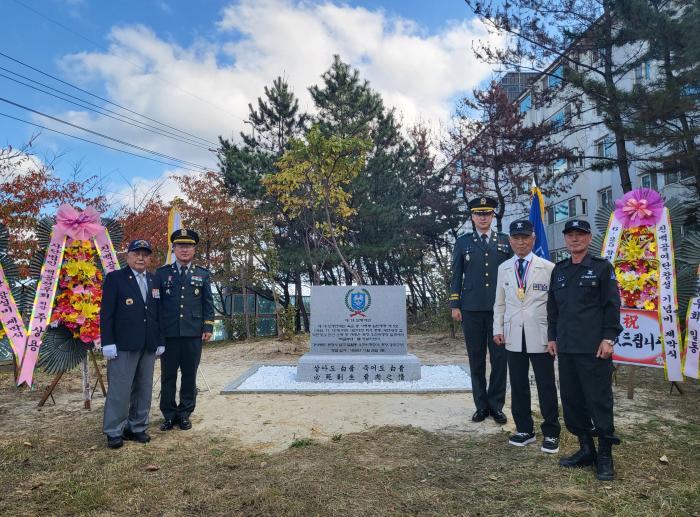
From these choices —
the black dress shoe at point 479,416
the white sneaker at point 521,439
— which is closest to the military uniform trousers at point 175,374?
the black dress shoe at point 479,416

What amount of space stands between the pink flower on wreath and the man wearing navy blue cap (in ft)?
16.7

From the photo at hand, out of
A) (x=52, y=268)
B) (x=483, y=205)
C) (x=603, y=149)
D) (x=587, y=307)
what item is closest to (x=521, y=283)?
(x=587, y=307)

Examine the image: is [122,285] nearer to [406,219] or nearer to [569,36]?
[569,36]

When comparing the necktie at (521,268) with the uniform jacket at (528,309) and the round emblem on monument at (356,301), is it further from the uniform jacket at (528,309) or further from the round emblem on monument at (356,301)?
the round emblem on monument at (356,301)

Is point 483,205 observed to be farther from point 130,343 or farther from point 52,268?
point 52,268

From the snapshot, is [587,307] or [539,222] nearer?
[587,307]

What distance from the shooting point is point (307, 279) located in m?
19.2

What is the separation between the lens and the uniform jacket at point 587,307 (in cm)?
313

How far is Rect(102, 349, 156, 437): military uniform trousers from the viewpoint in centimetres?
402

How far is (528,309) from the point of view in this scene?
367 cm

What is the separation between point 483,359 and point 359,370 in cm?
242

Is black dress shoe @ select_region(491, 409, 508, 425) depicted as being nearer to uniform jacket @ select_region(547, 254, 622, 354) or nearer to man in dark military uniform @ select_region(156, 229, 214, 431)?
uniform jacket @ select_region(547, 254, 622, 354)

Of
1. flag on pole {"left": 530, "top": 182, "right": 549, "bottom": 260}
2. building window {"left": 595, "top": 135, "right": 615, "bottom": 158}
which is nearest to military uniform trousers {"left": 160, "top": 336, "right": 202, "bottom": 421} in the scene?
flag on pole {"left": 530, "top": 182, "right": 549, "bottom": 260}

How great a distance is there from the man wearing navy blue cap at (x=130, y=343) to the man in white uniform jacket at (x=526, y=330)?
293 cm
